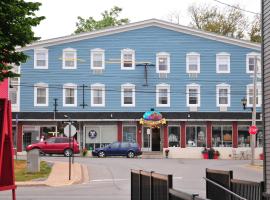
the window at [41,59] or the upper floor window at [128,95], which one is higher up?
the window at [41,59]

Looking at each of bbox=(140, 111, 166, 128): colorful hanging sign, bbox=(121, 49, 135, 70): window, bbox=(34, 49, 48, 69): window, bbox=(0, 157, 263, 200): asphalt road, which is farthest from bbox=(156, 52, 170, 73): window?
bbox=(0, 157, 263, 200): asphalt road

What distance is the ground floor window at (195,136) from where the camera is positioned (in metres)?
58.1

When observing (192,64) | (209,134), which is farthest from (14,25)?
(209,134)

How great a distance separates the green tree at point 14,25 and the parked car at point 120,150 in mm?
33531

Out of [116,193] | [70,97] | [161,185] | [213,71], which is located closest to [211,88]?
[213,71]

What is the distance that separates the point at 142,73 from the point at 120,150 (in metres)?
7.97

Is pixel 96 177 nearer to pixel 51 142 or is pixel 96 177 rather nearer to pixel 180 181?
pixel 180 181

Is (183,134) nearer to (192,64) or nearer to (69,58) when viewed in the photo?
(192,64)

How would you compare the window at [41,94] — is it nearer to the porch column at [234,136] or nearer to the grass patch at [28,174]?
the porch column at [234,136]

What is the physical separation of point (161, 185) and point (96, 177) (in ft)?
72.5

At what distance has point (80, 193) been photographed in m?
23.4

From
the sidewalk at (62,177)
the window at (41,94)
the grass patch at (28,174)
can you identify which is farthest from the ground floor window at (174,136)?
the grass patch at (28,174)

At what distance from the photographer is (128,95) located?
187 ft

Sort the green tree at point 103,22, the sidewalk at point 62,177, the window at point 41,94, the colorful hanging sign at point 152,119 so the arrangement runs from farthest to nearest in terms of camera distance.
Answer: the green tree at point 103,22
the window at point 41,94
the colorful hanging sign at point 152,119
the sidewalk at point 62,177
